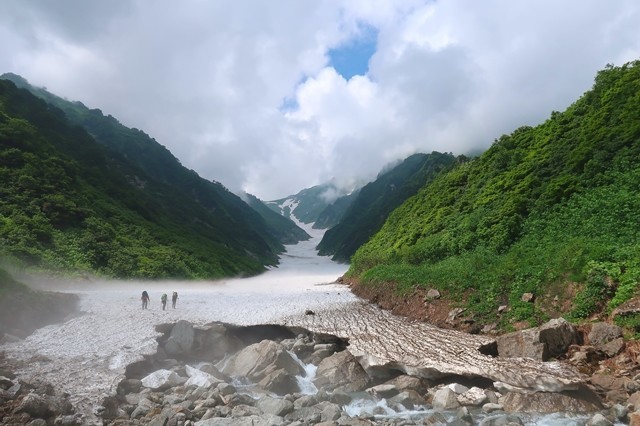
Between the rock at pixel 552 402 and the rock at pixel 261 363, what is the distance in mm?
10153

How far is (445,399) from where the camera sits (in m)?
15.2

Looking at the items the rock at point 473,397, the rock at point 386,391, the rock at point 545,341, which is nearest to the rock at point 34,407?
the rock at point 386,391

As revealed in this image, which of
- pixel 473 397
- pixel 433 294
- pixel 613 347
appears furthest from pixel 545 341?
pixel 433 294

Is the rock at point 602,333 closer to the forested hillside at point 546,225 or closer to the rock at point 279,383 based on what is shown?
the forested hillside at point 546,225

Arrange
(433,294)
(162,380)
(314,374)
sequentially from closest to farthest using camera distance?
1. (162,380)
2. (314,374)
3. (433,294)

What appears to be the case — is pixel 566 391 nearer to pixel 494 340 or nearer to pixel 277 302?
pixel 494 340

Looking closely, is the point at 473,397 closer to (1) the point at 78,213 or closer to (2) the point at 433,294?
(2) the point at 433,294

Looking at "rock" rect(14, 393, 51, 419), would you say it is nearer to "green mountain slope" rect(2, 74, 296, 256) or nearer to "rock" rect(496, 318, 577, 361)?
"rock" rect(496, 318, 577, 361)

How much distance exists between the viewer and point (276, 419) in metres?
13.8

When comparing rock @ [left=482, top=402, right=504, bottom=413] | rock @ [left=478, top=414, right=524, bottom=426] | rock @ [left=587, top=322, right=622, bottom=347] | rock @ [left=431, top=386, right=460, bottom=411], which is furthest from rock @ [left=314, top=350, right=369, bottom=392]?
rock @ [left=587, top=322, right=622, bottom=347]

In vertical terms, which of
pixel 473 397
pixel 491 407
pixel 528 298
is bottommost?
pixel 491 407

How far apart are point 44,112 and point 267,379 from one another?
109069 millimetres

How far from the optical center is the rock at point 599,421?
1255cm

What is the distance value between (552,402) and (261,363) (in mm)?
13019
